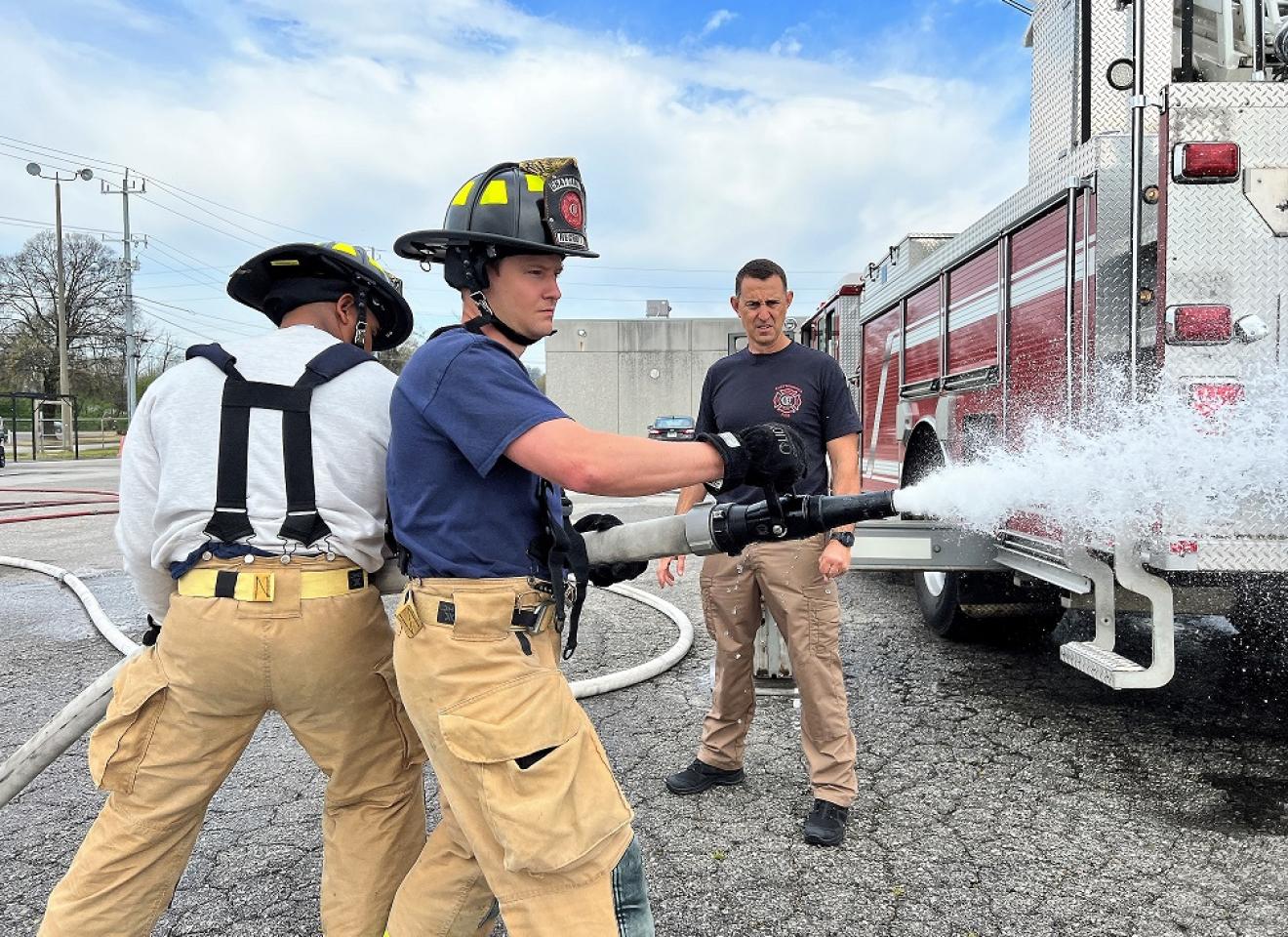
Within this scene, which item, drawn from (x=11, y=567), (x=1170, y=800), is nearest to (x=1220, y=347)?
(x=1170, y=800)

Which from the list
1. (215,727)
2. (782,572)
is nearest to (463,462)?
(215,727)

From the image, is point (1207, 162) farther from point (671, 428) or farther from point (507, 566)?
point (671, 428)

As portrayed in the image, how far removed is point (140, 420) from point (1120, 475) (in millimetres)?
2627

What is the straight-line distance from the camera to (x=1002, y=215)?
434 centimetres

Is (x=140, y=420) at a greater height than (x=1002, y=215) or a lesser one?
lesser

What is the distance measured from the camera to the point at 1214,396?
10.6 ft

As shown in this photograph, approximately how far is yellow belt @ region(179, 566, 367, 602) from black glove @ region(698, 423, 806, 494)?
938 millimetres

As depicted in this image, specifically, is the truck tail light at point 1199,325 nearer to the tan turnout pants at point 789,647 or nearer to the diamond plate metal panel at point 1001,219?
the diamond plate metal panel at point 1001,219

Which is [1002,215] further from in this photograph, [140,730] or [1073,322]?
[140,730]

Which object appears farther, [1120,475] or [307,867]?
[307,867]

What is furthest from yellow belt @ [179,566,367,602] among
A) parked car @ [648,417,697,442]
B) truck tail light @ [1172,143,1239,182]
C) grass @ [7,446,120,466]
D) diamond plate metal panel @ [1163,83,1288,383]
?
grass @ [7,446,120,466]

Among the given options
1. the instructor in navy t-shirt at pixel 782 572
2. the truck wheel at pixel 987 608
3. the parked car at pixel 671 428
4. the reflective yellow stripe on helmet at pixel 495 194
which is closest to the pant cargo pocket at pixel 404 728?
the reflective yellow stripe on helmet at pixel 495 194

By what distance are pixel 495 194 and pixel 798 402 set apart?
1.79 m

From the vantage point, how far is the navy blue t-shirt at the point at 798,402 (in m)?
3.56
